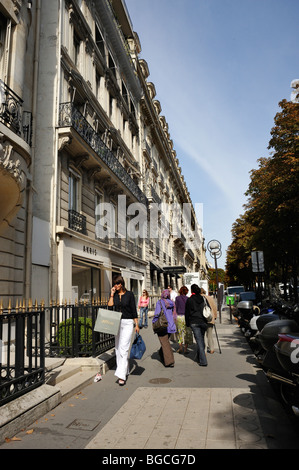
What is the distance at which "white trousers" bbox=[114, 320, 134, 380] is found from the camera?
19.9ft

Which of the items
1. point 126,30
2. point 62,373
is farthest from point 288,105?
point 126,30

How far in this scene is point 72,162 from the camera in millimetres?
14164

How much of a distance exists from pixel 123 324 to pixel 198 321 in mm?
2104

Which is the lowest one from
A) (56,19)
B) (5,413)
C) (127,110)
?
(5,413)

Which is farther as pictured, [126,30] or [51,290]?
[126,30]

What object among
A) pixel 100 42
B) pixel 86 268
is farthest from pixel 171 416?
pixel 100 42

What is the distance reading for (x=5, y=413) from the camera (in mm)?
3840

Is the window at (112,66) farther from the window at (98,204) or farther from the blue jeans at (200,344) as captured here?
the blue jeans at (200,344)

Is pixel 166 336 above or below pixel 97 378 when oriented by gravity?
above

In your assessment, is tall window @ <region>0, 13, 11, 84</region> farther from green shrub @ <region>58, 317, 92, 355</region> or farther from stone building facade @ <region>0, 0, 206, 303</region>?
green shrub @ <region>58, 317, 92, 355</region>

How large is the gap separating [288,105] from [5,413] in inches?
565

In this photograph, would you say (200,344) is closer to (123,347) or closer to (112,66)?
(123,347)
